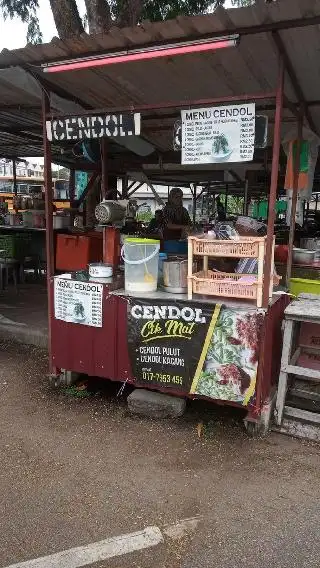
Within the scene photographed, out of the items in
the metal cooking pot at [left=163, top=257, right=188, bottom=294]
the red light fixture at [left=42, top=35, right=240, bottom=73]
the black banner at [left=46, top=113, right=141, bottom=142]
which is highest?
the red light fixture at [left=42, top=35, right=240, bottom=73]

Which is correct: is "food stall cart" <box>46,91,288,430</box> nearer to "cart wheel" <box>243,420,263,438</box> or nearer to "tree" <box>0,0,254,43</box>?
"cart wheel" <box>243,420,263,438</box>

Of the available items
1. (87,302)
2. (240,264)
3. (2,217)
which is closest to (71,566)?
(87,302)

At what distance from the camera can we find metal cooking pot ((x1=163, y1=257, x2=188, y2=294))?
3.85 m

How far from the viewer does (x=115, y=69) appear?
409 centimetres

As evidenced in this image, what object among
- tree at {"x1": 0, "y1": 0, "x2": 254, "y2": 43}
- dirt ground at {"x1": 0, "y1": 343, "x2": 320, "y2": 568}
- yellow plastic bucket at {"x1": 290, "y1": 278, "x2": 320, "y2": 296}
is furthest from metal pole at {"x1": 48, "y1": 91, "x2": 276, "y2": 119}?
tree at {"x1": 0, "y1": 0, "x2": 254, "y2": 43}

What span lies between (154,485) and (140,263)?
1823 mm

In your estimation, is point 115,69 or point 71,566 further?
point 115,69

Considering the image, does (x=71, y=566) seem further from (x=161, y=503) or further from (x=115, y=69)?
(x=115, y=69)

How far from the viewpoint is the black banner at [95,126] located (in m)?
3.90

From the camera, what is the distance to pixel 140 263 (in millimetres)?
3891

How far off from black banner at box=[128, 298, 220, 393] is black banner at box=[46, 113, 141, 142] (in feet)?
5.05

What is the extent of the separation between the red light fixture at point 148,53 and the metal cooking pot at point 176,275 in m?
1.66

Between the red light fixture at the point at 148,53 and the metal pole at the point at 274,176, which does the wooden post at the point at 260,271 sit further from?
the red light fixture at the point at 148,53

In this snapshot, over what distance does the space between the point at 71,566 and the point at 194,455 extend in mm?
1281
